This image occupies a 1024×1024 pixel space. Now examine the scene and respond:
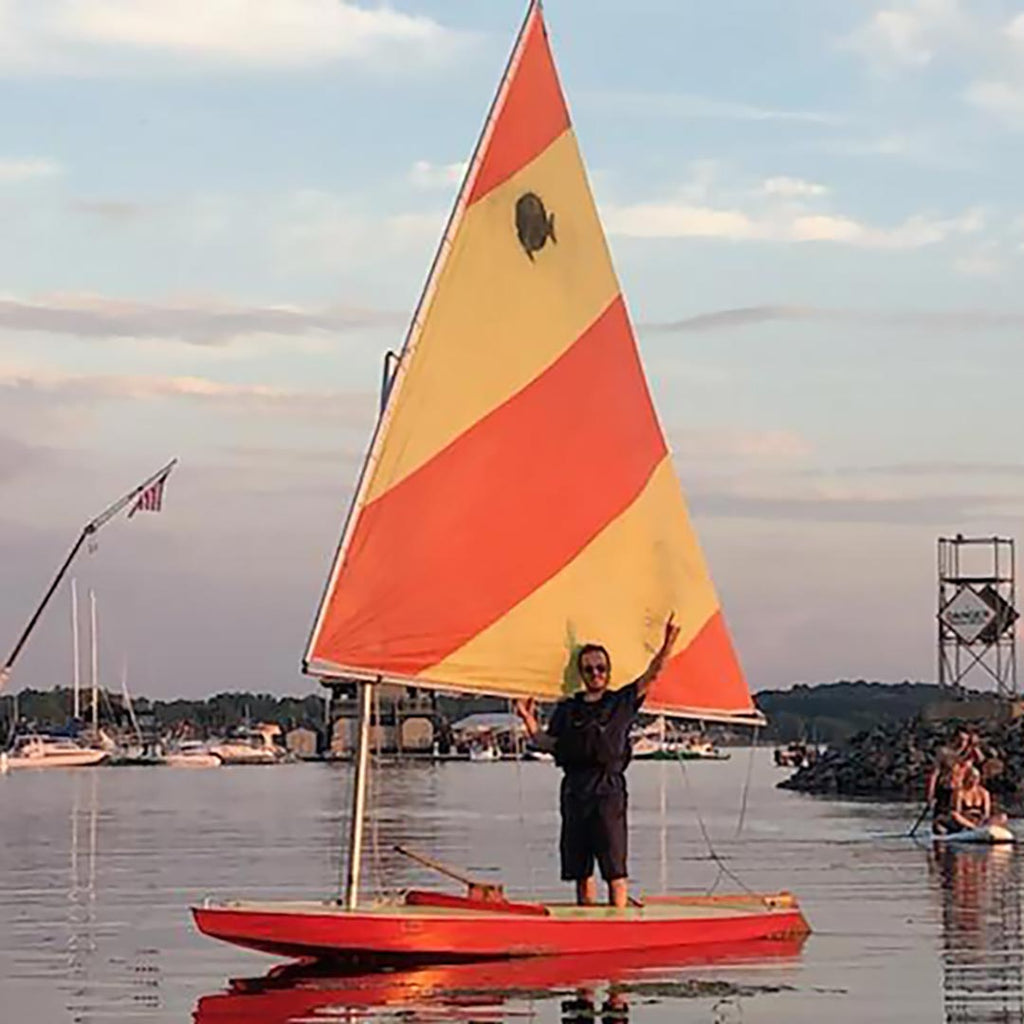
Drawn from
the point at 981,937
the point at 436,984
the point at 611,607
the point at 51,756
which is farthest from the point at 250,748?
the point at 436,984

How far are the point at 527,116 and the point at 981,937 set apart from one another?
21.2ft

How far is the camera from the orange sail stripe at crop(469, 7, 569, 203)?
1734 centimetres

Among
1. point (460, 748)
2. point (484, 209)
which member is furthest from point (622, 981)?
point (460, 748)

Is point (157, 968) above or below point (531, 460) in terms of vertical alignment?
below

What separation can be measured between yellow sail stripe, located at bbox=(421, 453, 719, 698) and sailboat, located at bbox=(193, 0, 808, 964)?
1 centimetres

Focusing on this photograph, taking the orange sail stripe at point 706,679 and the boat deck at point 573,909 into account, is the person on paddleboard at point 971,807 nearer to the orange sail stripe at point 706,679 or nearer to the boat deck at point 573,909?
the orange sail stripe at point 706,679

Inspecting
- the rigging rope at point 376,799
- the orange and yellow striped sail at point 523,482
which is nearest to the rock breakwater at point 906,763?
the rigging rope at point 376,799

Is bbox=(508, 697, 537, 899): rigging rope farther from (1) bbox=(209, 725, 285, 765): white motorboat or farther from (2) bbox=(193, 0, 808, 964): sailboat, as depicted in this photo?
(1) bbox=(209, 725, 285, 765): white motorboat

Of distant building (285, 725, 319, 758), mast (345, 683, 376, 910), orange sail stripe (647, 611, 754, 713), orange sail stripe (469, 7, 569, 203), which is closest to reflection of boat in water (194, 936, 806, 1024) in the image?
mast (345, 683, 376, 910)

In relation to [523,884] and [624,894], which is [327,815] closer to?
[523,884]

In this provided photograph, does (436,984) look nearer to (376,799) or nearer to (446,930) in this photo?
(446,930)

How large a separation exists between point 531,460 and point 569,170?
6.83ft

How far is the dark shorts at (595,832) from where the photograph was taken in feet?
54.2

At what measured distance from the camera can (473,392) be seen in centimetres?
1714
